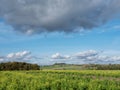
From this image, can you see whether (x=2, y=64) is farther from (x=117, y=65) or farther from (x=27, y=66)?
(x=117, y=65)

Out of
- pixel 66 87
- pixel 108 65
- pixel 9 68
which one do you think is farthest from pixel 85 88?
pixel 108 65

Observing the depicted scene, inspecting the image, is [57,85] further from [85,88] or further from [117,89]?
[117,89]

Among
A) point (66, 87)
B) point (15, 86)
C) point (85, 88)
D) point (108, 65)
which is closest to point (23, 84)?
point (15, 86)

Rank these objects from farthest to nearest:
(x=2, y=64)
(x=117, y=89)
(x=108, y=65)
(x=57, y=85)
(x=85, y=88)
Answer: (x=108, y=65)
(x=2, y=64)
(x=57, y=85)
(x=85, y=88)
(x=117, y=89)

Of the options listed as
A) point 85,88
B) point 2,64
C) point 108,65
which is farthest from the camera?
point 108,65

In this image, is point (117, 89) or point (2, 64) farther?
point (2, 64)

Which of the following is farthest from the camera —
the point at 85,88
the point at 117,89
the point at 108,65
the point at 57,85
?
the point at 108,65

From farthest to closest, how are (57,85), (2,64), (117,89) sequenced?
(2,64) < (57,85) < (117,89)

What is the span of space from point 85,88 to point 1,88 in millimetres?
8129

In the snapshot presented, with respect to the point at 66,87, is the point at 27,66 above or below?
above

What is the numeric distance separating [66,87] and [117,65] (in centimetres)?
11414

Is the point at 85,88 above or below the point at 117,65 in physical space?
below

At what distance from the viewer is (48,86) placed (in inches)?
1137

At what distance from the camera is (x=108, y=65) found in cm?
13525
